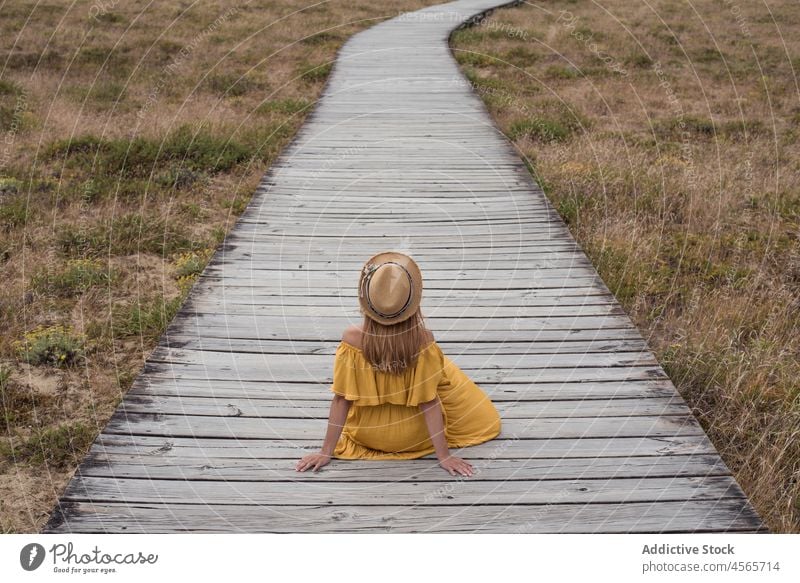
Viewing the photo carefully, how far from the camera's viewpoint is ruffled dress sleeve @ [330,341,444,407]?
371 cm

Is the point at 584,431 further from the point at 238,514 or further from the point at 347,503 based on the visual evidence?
the point at 238,514

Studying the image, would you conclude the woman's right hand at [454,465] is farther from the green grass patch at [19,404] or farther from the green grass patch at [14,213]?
the green grass patch at [14,213]

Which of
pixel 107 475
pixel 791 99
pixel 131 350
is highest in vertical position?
pixel 107 475

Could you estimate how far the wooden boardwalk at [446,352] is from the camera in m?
3.60

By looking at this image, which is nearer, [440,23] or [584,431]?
[584,431]

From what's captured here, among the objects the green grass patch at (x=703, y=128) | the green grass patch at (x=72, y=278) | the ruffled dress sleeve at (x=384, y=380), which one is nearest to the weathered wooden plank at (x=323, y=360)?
the ruffled dress sleeve at (x=384, y=380)

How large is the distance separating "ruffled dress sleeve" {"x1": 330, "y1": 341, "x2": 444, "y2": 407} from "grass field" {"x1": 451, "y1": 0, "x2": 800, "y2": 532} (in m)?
1.96

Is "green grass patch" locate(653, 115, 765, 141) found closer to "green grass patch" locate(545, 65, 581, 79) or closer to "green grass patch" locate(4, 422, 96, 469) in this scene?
"green grass patch" locate(545, 65, 581, 79)

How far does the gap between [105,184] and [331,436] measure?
23.6 ft

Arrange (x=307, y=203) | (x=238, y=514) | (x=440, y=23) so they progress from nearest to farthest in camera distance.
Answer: (x=238, y=514)
(x=307, y=203)
(x=440, y=23)

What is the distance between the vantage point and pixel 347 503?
365cm

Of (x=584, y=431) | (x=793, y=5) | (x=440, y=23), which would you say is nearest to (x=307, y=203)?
(x=584, y=431)

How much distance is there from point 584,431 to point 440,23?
2143 centimetres

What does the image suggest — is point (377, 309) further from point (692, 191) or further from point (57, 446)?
point (692, 191)
